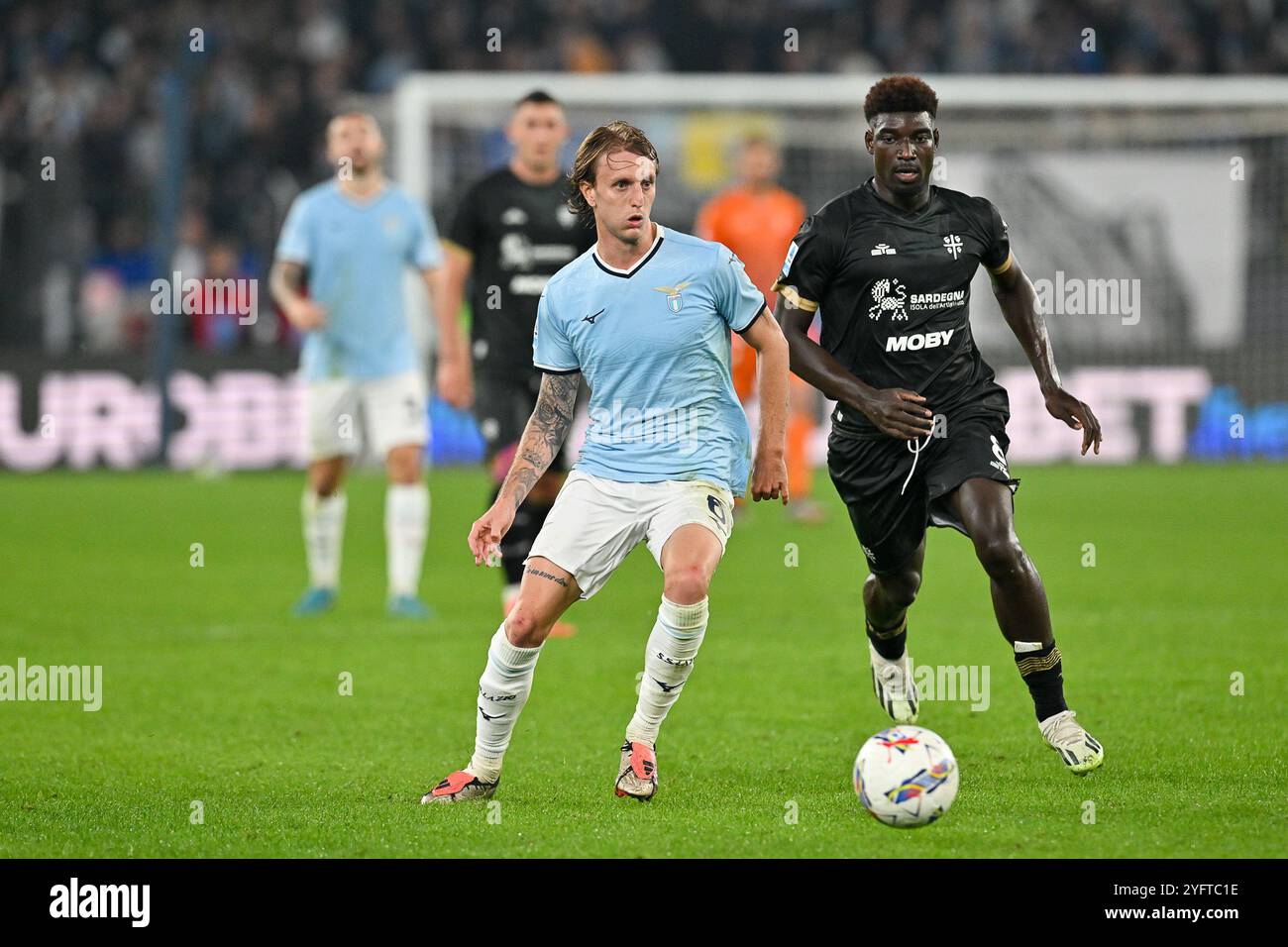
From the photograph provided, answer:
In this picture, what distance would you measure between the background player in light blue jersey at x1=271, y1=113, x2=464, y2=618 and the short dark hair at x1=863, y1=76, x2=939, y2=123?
4453mm

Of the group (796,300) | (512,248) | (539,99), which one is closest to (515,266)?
(512,248)

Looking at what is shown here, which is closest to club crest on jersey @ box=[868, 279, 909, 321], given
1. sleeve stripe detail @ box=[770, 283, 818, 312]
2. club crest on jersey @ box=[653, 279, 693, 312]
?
sleeve stripe detail @ box=[770, 283, 818, 312]

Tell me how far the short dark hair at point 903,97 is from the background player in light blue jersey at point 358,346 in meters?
4.45

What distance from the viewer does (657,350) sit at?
6133 millimetres

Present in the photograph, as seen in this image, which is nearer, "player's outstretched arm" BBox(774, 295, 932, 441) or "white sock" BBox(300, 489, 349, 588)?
"player's outstretched arm" BBox(774, 295, 932, 441)

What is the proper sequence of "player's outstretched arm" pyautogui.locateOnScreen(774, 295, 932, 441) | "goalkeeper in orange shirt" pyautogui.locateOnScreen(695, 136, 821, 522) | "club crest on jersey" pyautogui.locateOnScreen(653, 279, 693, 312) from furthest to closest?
"goalkeeper in orange shirt" pyautogui.locateOnScreen(695, 136, 821, 522)
"player's outstretched arm" pyautogui.locateOnScreen(774, 295, 932, 441)
"club crest on jersey" pyautogui.locateOnScreen(653, 279, 693, 312)

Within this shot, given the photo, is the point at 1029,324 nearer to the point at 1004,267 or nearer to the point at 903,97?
the point at 1004,267

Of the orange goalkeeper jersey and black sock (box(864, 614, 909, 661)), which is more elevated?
Answer: the orange goalkeeper jersey

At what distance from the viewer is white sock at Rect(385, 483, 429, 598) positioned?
411 inches

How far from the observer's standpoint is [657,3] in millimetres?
25406

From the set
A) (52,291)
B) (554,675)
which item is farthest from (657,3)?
(554,675)

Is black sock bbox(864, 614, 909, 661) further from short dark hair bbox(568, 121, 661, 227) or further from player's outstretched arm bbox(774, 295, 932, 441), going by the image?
short dark hair bbox(568, 121, 661, 227)

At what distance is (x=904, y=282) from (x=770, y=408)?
32.1 inches

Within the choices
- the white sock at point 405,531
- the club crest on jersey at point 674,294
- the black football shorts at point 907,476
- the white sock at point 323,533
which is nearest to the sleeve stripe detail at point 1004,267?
the black football shorts at point 907,476
